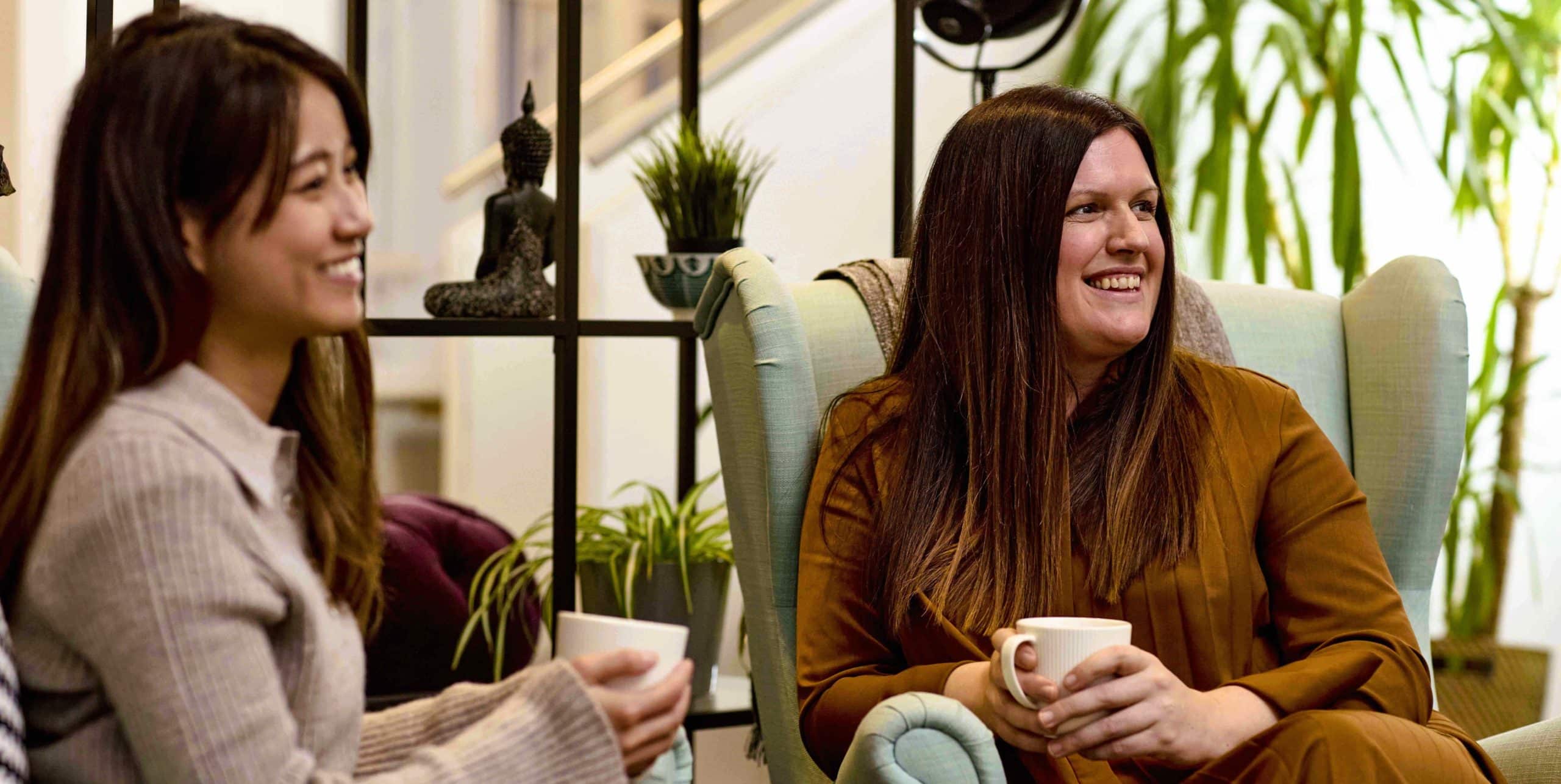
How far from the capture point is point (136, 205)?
833 mm

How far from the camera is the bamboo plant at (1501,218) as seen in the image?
2855 mm

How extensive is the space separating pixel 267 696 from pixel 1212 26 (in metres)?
2.61

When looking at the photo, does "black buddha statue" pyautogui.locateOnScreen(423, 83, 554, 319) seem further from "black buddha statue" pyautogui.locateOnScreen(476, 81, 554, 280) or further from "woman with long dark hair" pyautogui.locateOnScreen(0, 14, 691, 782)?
"woman with long dark hair" pyautogui.locateOnScreen(0, 14, 691, 782)

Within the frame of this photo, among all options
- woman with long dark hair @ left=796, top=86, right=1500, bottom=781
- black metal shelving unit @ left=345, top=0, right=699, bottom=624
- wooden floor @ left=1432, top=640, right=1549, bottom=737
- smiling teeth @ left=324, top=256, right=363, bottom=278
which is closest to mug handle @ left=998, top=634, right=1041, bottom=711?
woman with long dark hair @ left=796, top=86, right=1500, bottom=781

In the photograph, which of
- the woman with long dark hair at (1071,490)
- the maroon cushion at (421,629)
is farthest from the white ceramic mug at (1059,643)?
the maroon cushion at (421,629)

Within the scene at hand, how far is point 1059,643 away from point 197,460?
67 cm

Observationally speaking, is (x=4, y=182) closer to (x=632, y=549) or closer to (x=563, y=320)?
(x=563, y=320)

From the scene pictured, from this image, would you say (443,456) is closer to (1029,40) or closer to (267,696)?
(1029,40)

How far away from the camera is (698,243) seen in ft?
7.27

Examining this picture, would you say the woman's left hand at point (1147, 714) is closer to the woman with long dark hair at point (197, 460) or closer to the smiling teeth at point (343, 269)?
the woman with long dark hair at point (197, 460)

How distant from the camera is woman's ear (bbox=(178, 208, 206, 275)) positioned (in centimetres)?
85

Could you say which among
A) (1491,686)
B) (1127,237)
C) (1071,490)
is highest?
(1127,237)

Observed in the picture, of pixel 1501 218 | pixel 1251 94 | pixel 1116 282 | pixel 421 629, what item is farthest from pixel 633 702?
pixel 1251 94

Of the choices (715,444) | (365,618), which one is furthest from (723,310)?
(715,444)
